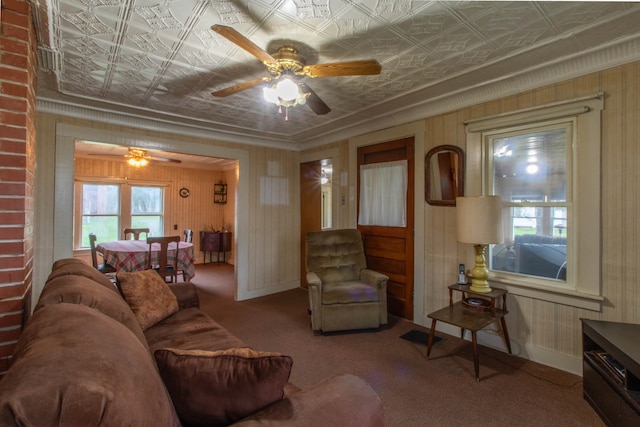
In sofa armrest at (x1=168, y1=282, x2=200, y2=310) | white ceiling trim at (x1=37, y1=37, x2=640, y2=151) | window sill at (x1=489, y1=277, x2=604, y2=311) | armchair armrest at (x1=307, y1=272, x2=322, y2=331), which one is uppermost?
white ceiling trim at (x1=37, y1=37, x2=640, y2=151)

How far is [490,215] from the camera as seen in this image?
2.48 metres

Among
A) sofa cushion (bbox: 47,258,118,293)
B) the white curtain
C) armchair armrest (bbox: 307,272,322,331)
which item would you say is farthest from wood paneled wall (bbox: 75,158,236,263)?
sofa cushion (bbox: 47,258,118,293)

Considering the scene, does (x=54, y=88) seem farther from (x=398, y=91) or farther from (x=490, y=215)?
(x=490, y=215)

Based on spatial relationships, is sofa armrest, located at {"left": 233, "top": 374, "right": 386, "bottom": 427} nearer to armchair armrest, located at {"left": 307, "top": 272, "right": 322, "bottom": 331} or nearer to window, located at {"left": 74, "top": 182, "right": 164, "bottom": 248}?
armchair armrest, located at {"left": 307, "top": 272, "right": 322, "bottom": 331}

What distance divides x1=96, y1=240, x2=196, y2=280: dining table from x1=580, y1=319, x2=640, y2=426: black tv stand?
4.43m

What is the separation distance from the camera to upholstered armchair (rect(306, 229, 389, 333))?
10.2 feet

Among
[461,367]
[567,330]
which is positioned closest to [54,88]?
[461,367]

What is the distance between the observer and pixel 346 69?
6.21 feet

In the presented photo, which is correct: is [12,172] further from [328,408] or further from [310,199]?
[310,199]

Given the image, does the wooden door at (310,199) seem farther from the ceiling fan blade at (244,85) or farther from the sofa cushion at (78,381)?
the sofa cushion at (78,381)

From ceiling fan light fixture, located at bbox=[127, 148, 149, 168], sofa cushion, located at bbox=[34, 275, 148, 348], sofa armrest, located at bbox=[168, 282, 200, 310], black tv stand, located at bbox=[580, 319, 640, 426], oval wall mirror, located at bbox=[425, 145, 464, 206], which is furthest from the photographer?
ceiling fan light fixture, located at bbox=[127, 148, 149, 168]

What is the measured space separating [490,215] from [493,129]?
0.90 metres

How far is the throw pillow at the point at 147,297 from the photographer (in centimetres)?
215

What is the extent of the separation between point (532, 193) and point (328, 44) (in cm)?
216
